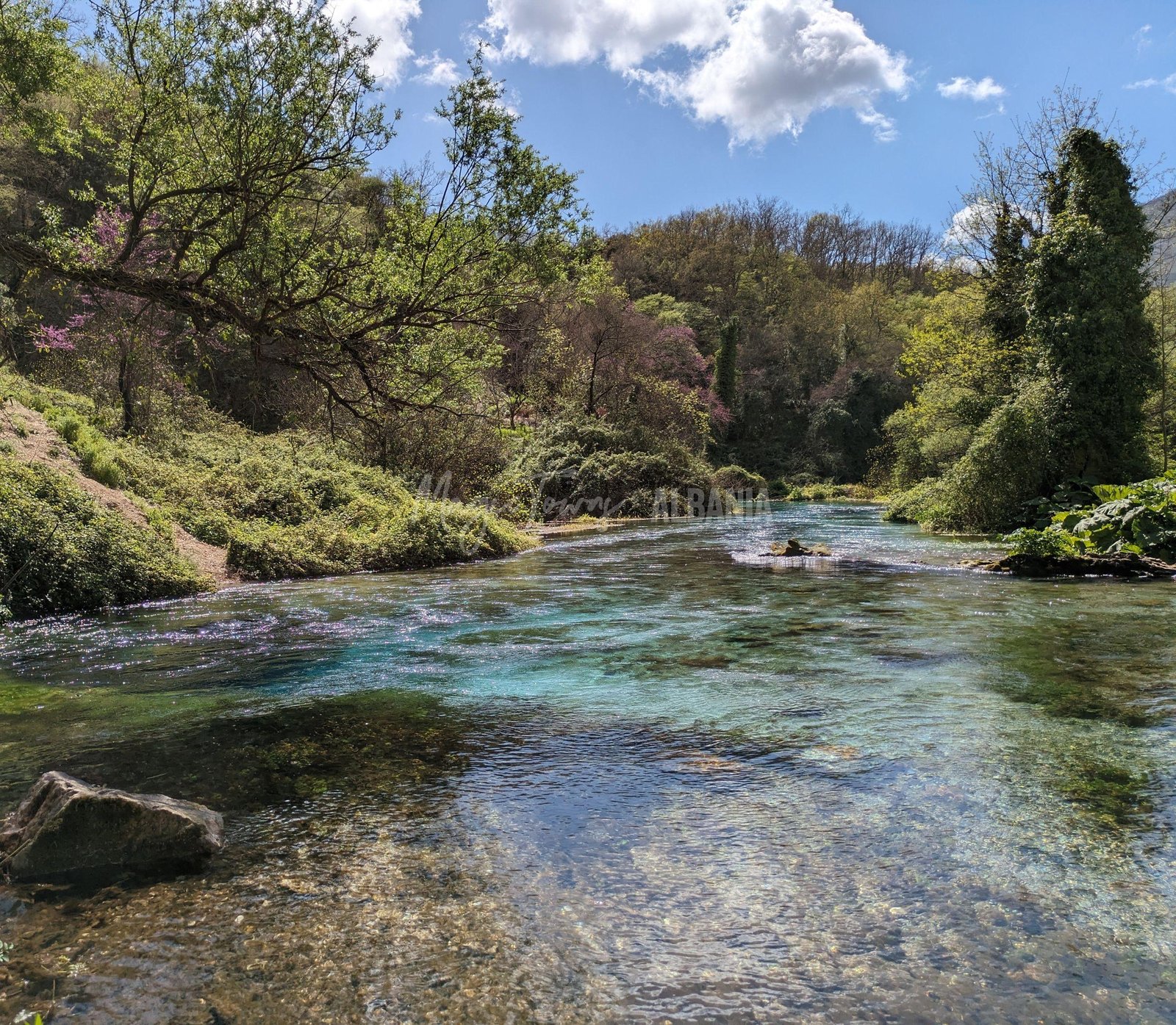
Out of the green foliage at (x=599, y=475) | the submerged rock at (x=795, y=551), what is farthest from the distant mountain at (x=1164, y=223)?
the green foliage at (x=599, y=475)

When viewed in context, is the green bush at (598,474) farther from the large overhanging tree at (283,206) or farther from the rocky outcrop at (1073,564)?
the large overhanging tree at (283,206)

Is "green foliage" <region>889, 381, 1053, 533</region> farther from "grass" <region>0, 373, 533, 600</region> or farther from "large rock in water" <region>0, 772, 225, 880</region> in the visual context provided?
"large rock in water" <region>0, 772, 225, 880</region>

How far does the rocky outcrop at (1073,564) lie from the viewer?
40.8 feet

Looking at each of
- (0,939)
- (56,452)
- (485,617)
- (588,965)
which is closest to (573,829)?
(588,965)

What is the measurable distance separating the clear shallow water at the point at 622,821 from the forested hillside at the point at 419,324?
2843mm

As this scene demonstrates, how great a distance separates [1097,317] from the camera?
60.3ft

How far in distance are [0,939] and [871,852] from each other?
3609 mm

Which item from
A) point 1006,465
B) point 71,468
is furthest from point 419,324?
point 1006,465

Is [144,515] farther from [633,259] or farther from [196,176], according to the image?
[633,259]

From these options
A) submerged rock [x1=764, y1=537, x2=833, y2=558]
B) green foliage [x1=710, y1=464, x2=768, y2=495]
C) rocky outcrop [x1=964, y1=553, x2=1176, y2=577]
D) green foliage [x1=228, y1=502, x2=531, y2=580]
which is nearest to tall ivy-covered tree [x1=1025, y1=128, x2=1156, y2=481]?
rocky outcrop [x1=964, y1=553, x2=1176, y2=577]

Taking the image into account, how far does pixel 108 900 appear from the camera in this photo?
319 cm

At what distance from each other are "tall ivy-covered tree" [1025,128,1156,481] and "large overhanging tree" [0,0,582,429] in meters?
16.2

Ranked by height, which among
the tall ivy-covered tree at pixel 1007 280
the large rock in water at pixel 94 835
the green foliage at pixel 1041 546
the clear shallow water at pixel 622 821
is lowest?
the clear shallow water at pixel 622 821

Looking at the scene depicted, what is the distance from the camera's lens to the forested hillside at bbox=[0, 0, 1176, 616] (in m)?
7.04
